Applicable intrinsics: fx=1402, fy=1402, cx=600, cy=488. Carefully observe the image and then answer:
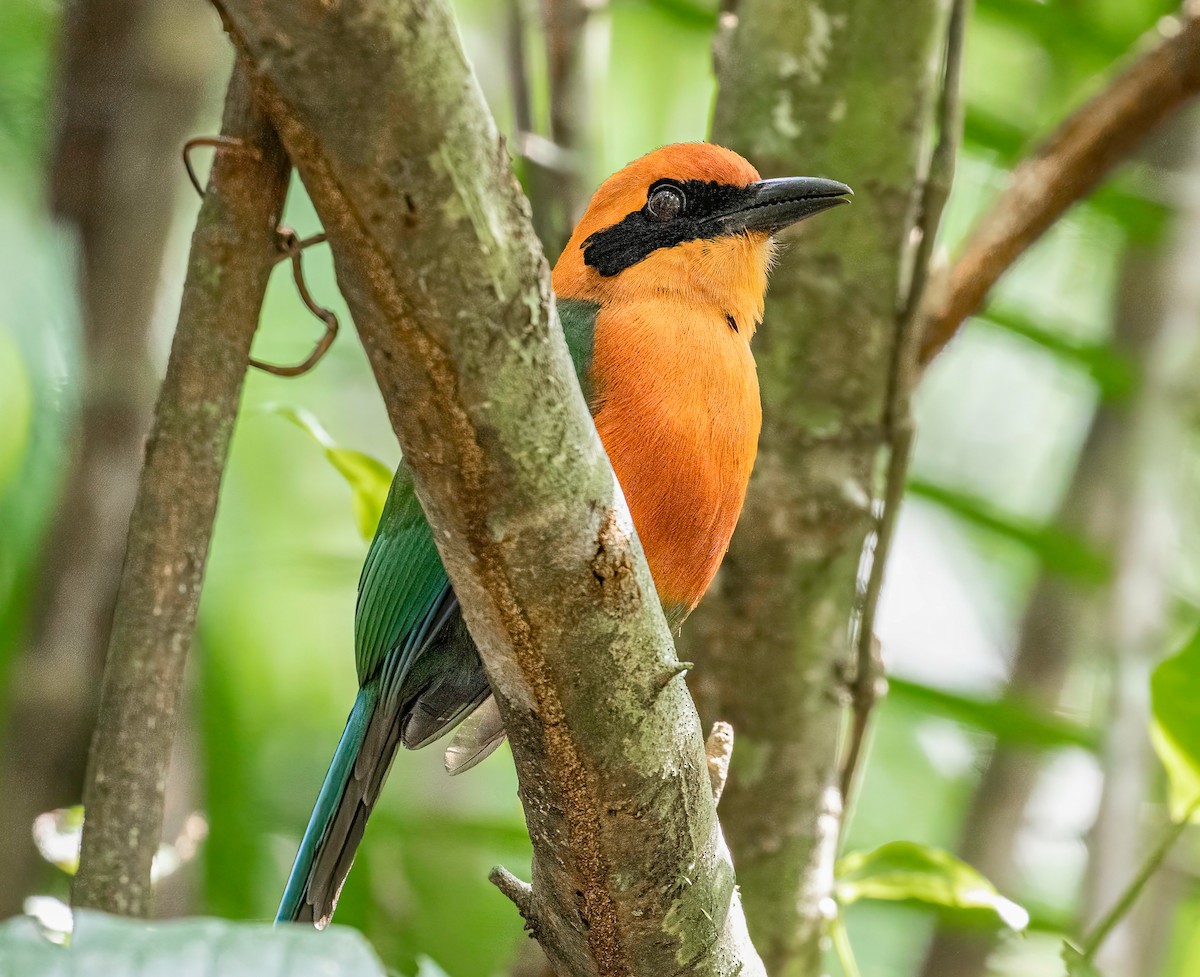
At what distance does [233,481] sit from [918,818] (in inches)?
Answer: 127

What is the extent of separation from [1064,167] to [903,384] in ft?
2.49

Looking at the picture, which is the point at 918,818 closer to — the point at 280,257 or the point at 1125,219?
the point at 1125,219

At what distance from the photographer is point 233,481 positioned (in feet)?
18.5

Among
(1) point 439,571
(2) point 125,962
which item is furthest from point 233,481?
(2) point 125,962

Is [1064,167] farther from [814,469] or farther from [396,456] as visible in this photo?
[396,456]

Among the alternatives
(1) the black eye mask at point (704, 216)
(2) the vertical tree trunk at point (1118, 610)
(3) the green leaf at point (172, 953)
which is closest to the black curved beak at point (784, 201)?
(1) the black eye mask at point (704, 216)

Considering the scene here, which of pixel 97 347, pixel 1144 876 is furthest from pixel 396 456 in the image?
pixel 1144 876

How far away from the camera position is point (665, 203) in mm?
3275

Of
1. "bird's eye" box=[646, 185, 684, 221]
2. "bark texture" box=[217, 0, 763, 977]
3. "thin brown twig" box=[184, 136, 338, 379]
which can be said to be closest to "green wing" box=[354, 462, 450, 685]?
"thin brown twig" box=[184, 136, 338, 379]

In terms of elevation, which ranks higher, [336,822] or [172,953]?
[172,953]

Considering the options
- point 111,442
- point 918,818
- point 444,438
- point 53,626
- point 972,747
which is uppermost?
point 444,438

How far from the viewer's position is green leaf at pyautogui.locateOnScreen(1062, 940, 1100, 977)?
252 centimetres

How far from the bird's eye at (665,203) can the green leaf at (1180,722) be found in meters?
1.45

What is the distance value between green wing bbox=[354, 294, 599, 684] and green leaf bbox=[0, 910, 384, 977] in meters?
1.32
